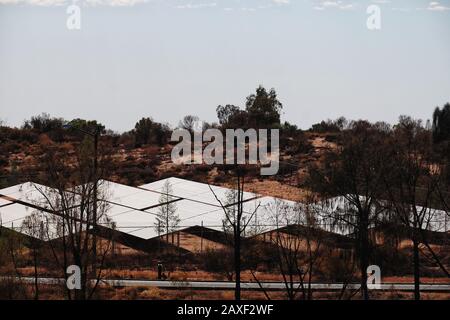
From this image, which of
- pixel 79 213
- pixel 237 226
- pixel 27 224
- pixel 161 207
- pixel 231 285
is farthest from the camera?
pixel 161 207

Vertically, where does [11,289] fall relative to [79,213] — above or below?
below

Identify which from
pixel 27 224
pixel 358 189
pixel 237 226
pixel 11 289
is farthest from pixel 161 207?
pixel 11 289

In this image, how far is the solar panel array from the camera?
37906 mm

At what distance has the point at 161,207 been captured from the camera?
140 feet

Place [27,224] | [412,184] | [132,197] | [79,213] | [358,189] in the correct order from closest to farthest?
[79,213] → [412,184] → [27,224] → [358,189] → [132,197]

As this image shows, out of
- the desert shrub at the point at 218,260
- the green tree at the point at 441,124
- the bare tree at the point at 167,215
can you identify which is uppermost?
the green tree at the point at 441,124

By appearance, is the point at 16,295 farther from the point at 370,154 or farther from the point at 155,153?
the point at 155,153

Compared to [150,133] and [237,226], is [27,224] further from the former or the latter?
[150,133]

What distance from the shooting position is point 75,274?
2814cm

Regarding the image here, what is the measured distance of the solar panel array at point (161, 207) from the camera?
3791 cm

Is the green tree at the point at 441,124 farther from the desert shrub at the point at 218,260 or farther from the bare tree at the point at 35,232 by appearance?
the bare tree at the point at 35,232

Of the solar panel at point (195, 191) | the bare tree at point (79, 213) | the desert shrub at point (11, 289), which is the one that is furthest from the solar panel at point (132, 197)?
A: the desert shrub at point (11, 289)
